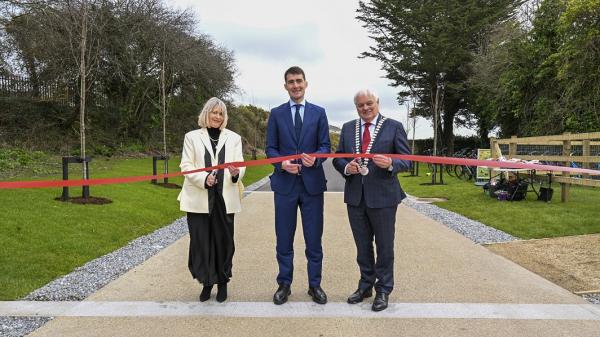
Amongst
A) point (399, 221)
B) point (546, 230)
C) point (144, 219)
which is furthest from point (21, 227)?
point (546, 230)

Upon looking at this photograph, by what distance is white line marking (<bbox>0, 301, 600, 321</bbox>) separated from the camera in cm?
389

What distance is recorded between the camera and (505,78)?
21844 mm

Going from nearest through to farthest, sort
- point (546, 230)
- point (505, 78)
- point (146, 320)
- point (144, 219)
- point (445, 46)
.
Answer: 1. point (146, 320)
2. point (546, 230)
3. point (144, 219)
4. point (505, 78)
5. point (445, 46)

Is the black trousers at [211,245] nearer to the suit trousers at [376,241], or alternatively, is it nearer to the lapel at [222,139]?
the lapel at [222,139]

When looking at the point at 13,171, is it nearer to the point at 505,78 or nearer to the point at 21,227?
the point at 21,227

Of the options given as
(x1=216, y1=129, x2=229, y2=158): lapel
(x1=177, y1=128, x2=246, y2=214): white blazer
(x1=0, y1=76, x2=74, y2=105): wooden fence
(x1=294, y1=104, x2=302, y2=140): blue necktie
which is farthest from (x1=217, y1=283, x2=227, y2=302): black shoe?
(x1=0, y1=76, x2=74, y2=105): wooden fence

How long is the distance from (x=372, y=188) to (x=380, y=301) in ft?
3.11

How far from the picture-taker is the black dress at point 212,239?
13.7ft

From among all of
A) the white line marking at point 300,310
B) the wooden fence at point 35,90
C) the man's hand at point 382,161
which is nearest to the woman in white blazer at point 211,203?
the white line marking at point 300,310

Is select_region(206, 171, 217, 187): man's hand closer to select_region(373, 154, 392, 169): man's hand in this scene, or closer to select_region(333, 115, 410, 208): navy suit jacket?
select_region(333, 115, 410, 208): navy suit jacket

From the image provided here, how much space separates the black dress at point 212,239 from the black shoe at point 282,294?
0.48m

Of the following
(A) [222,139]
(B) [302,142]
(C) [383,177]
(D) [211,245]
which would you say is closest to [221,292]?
(D) [211,245]

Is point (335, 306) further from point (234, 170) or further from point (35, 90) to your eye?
point (35, 90)

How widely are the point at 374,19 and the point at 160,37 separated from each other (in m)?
15.3
